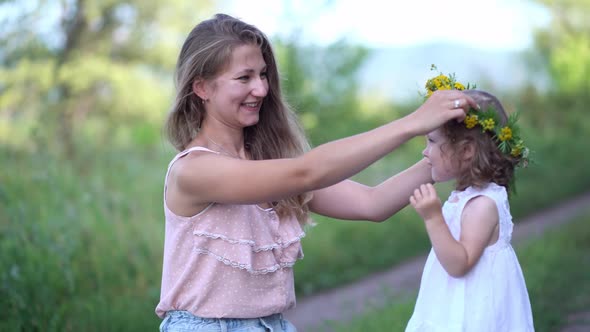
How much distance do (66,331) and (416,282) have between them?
11.3ft

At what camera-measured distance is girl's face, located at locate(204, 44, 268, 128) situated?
276 cm

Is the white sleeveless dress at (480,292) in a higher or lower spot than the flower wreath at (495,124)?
lower

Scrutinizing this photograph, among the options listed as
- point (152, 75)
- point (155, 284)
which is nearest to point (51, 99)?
point (152, 75)

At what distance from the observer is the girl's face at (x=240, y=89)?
276cm

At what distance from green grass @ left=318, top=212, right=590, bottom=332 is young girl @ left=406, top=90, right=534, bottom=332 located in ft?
5.72

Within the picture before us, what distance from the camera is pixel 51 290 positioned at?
16.5ft

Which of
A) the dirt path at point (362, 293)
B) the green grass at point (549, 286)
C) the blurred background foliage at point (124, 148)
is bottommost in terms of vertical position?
the dirt path at point (362, 293)

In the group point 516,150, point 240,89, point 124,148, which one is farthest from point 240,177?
point 124,148

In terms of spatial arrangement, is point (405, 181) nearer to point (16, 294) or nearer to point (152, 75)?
point (16, 294)

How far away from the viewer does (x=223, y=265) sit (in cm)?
265

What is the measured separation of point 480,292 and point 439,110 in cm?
69

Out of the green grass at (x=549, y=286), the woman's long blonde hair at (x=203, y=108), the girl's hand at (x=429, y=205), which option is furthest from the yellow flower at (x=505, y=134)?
the green grass at (x=549, y=286)

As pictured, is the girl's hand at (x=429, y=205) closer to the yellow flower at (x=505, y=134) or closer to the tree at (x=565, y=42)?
the yellow flower at (x=505, y=134)

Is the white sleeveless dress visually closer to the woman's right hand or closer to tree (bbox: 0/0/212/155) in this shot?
the woman's right hand
